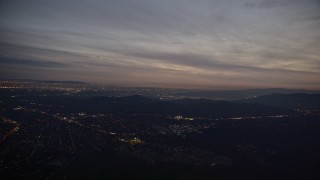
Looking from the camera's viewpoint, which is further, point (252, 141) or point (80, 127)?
point (80, 127)

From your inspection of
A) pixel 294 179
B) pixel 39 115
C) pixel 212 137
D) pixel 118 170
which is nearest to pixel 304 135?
pixel 212 137

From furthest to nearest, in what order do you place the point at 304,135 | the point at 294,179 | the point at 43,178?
the point at 304,135 < the point at 294,179 < the point at 43,178

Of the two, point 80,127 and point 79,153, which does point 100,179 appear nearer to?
point 79,153

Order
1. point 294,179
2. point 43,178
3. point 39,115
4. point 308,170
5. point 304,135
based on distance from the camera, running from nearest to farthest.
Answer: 1. point 43,178
2. point 294,179
3. point 308,170
4. point 304,135
5. point 39,115

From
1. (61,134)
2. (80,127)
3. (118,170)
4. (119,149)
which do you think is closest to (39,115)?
(80,127)

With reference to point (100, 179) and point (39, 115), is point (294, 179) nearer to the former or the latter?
point (100, 179)

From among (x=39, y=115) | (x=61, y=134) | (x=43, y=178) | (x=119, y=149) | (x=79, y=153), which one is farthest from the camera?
(x=39, y=115)
